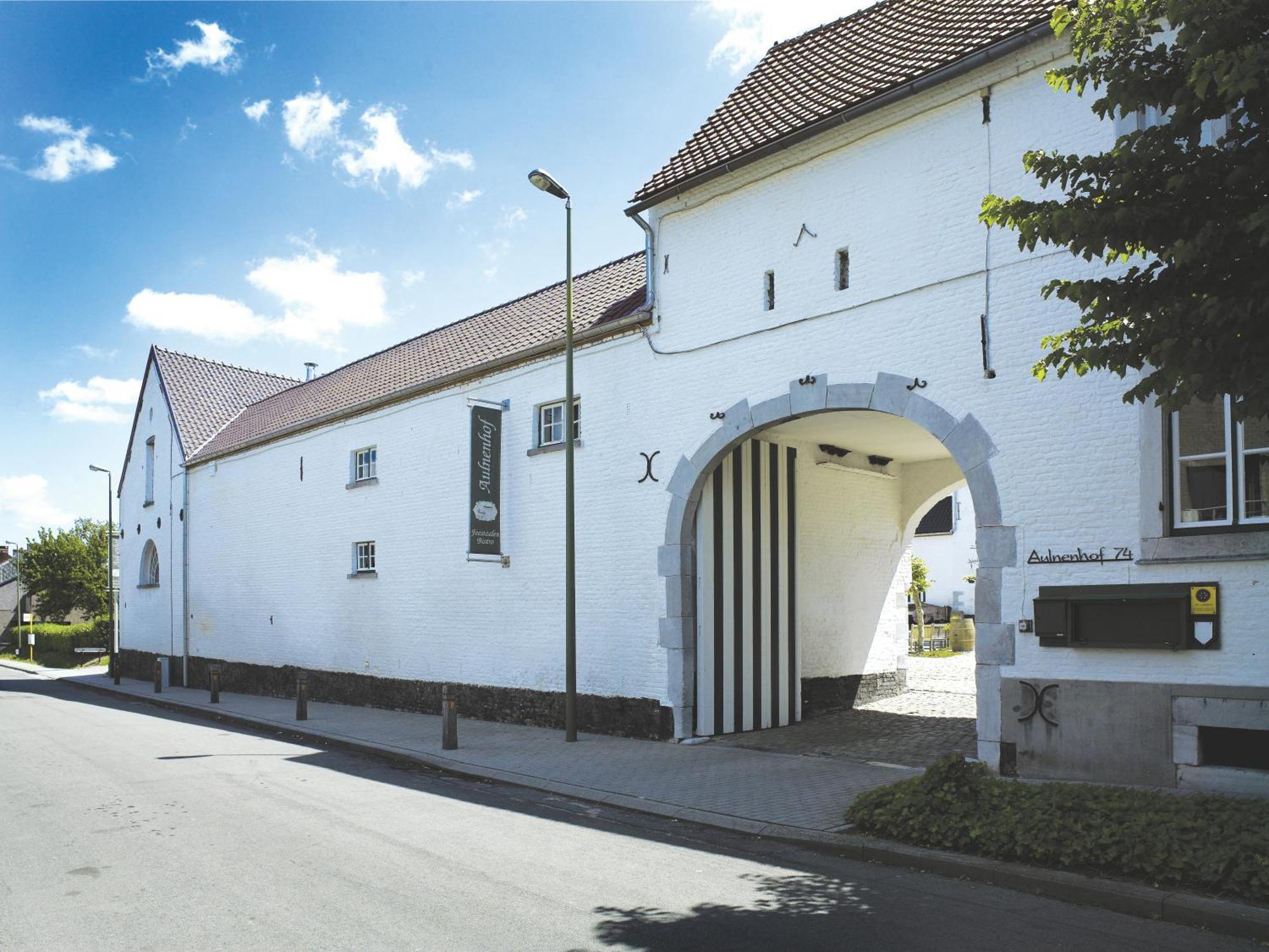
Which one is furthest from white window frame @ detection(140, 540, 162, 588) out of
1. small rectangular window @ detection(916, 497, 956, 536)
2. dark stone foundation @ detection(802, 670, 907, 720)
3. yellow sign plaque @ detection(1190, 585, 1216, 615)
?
yellow sign plaque @ detection(1190, 585, 1216, 615)

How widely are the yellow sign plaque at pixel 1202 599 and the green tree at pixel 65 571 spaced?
43594 millimetres

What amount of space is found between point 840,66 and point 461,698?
36.9 feet

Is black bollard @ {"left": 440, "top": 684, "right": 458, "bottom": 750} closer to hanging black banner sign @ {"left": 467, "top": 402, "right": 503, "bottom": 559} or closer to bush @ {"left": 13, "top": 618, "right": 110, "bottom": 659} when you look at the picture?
hanging black banner sign @ {"left": 467, "top": 402, "right": 503, "bottom": 559}

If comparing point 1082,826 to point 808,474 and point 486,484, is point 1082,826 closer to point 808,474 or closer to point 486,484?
point 808,474

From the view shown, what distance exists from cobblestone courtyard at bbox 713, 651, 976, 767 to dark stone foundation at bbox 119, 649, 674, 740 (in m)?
1.21

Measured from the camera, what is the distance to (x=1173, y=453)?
8.41 meters

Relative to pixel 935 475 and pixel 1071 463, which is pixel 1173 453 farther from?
pixel 935 475

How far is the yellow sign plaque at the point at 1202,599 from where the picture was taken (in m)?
8.02

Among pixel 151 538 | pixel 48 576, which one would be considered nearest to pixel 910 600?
pixel 151 538

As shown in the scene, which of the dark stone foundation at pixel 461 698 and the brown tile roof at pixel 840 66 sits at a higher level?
the brown tile roof at pixel 840 66

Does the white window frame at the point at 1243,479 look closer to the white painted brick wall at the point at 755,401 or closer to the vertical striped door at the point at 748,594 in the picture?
the white painted brick wall at the point at 755,401

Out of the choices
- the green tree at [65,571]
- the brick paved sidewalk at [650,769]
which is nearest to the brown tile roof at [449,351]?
the brick paved sidewalk at [650,769]

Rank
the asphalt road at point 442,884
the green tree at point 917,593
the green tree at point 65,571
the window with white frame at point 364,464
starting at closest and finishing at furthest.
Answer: the asphalt road at point 442,884, the window with white frame at point 364,464, the green tree at point 917,593, the green tree at point 65,571

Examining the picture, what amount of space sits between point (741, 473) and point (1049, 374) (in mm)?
5306
